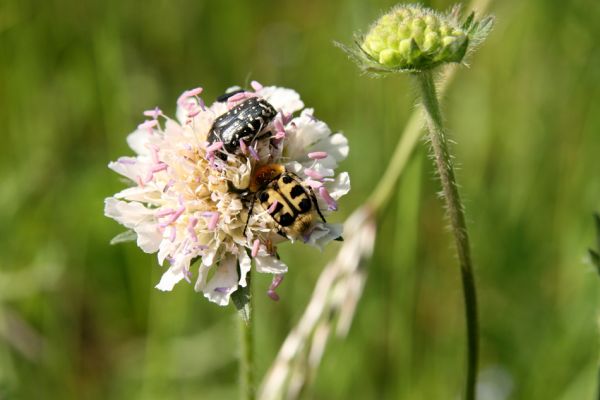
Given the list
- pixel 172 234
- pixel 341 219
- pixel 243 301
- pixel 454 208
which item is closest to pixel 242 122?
pixel 172 234

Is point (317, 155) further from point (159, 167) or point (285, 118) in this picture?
point (159, 167)

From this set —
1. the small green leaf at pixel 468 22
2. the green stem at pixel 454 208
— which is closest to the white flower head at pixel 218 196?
the green stem at pixel 454 208

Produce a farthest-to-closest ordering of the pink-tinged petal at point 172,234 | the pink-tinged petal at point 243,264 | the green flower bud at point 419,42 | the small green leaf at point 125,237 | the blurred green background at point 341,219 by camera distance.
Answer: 1. the blurred green background at point 341,219
2. the small green leaf at point 125,237
3. the pink-tinged petal at point 172,234
4. the pink-tinged petal at point 243,264
5. the green flower bud at point 419,42

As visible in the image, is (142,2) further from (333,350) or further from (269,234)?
(269,234)

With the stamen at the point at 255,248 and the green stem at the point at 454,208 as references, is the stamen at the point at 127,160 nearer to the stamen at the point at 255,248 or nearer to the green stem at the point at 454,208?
the stamen at the point at 255,248

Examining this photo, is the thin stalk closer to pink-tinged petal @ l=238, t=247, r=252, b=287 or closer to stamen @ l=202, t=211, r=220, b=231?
pink-tinged petal @ l=238, t=247, r=252, b=287

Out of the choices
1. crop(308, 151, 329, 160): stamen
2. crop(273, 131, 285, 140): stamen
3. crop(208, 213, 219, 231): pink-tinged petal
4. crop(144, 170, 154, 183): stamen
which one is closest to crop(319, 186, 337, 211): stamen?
crop(308, 151, 329, 160): stamen

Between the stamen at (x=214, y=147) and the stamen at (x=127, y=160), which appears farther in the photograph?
the stamen at (x=127, y=160)

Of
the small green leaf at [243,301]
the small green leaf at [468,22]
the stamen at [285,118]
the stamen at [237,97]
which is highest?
the small green leaf at [468,22]
